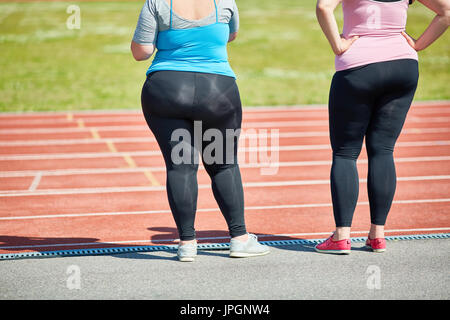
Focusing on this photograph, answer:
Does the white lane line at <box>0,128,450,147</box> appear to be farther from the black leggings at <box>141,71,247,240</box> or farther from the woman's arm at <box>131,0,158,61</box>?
the woman's arm at <box>131,0,158,61</box>

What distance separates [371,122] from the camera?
14.5 ft

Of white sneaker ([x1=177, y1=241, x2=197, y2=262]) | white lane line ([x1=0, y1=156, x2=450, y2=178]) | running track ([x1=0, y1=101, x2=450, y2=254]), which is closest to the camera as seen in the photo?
white sneaker ([x1=177, y1=241, x2=197, y2=262])

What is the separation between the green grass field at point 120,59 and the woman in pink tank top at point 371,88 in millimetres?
11678

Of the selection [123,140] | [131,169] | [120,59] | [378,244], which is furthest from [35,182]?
[120,59]

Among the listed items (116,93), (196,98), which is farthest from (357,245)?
(116,93)

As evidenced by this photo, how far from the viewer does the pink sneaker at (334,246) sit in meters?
4.47

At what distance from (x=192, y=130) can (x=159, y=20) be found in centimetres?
70

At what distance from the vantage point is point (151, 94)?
423cm

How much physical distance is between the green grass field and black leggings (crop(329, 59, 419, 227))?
38.3 ft

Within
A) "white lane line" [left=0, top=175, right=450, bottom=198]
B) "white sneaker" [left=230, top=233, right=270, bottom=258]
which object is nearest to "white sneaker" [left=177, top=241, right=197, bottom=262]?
"white sneaker" [left=230, top=233, right=270, bottom=258]

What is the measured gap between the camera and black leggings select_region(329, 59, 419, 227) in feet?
14.0

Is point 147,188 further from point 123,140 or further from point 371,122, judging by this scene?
point 123,140
